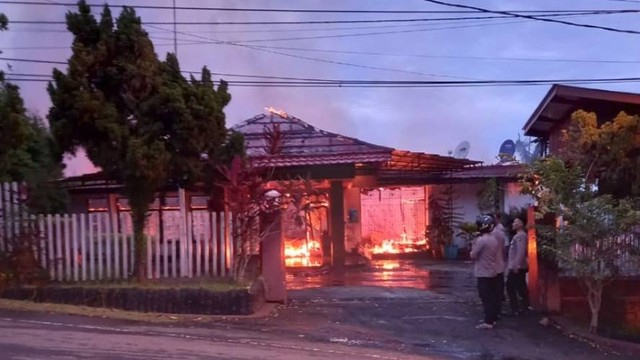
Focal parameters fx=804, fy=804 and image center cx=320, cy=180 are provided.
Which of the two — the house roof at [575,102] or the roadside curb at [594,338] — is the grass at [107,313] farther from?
the house roof at [575,102]

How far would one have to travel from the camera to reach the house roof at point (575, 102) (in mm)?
14203

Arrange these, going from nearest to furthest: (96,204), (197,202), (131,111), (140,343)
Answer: (140,343)
(131,111)
(197,202)
(96,204)

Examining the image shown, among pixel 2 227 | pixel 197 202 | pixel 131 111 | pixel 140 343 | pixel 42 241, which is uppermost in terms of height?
pixel 131 111

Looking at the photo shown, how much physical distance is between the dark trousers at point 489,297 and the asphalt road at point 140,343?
2495mm

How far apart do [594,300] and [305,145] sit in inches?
349

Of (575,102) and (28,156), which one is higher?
(575,102)

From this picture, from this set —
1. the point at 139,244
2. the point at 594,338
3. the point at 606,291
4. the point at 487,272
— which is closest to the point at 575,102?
the point at 606,291

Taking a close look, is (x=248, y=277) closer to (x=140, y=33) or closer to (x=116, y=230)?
(x=116, y=230)

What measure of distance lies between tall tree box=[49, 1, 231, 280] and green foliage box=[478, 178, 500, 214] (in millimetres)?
13151

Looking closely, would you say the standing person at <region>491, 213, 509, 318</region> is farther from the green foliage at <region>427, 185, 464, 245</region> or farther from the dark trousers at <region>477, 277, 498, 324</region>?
the green foliage at <region>427, 185, 464, 245</region>

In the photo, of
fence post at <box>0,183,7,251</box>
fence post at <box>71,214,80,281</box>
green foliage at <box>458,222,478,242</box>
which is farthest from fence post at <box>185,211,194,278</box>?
green foliage at <box>458,222,478,242</box>

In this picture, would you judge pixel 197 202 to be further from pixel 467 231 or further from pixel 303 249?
pixel 467 231

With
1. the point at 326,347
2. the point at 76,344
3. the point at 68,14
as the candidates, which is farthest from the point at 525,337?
the point at 68,14

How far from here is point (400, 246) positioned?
25969mm
